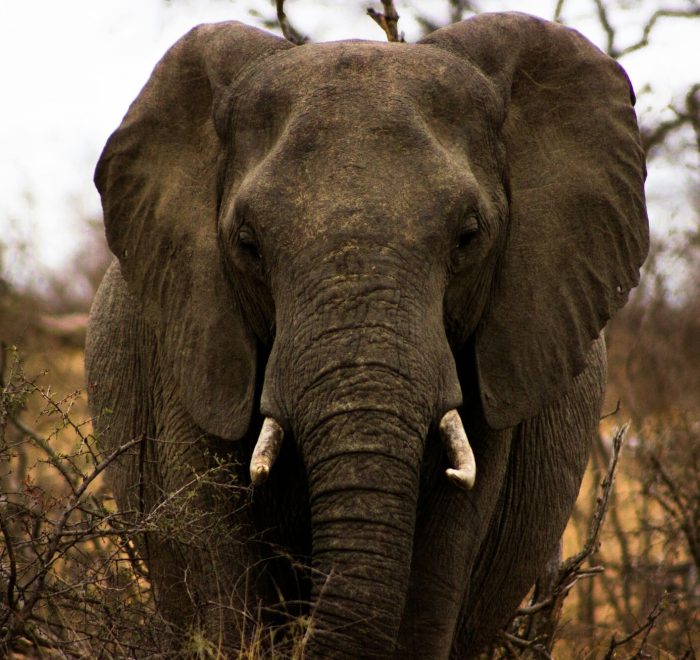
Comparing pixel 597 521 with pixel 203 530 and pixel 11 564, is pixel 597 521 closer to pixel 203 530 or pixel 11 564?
pixel 203 530

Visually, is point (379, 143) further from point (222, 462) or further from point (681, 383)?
point (681, 383)

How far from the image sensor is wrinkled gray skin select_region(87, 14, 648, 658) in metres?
3.50

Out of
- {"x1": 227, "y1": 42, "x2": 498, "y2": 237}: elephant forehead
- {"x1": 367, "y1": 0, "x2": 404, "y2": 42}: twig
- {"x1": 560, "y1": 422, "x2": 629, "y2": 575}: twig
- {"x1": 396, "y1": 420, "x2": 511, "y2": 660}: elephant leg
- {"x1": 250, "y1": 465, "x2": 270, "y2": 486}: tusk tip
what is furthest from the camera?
{"x1": 367, "y1": 0, "x2": 404, "y2": 42}: twig

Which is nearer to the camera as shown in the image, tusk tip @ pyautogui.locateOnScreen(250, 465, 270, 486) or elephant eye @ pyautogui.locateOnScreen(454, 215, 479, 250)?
tusk tip @ pyautogui.locateOnScreen(250, 465, 270, 486)

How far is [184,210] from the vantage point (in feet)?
13.7

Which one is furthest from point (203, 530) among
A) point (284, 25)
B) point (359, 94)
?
point (284, 25)

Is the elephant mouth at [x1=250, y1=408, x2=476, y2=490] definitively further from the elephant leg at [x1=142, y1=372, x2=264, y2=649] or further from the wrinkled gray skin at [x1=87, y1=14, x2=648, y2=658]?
the elephant leg at [x1=142, y1=372, x2=264, y2=649]

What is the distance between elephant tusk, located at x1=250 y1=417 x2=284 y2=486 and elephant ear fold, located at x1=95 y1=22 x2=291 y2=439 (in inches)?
16.3

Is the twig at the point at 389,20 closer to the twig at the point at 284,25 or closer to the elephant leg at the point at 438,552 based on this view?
the twig at the point at 284,25

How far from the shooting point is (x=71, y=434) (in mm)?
9734

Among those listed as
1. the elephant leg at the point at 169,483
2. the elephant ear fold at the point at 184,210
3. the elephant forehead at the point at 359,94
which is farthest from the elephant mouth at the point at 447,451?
the elephant forehead at the point at 359,94

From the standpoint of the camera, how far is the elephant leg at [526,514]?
477cm

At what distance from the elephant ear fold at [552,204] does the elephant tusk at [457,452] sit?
1.38 ft

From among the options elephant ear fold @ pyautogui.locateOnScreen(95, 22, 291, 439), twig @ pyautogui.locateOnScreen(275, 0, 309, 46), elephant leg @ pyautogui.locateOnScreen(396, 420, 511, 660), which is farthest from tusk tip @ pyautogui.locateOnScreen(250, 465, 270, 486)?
twig @ pyautogui.locateOnScreen(275, 0, 309, 46)
